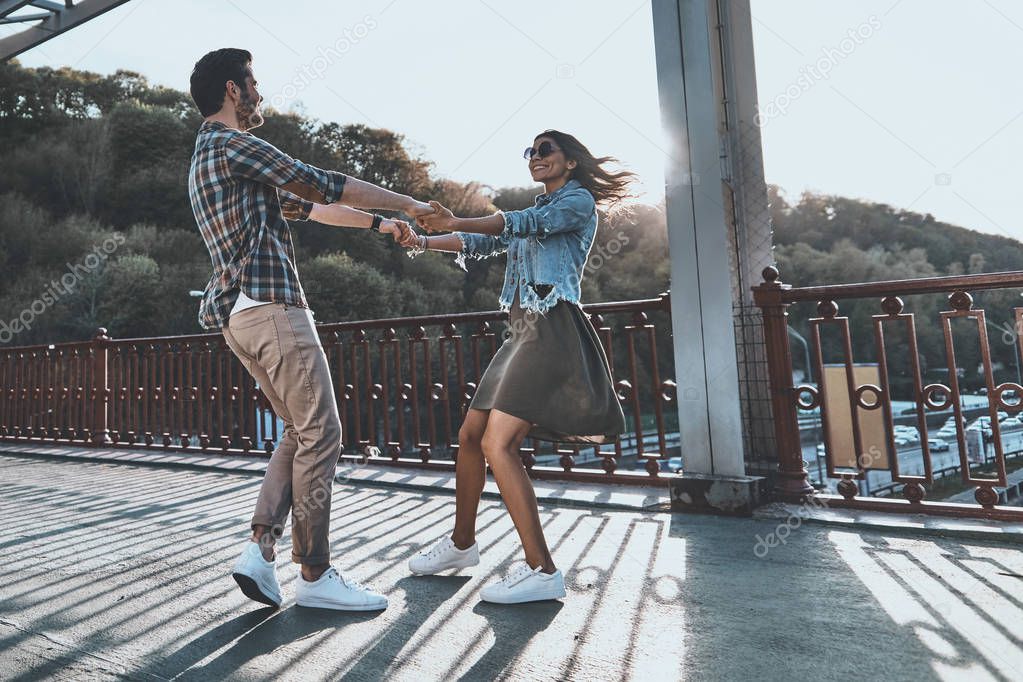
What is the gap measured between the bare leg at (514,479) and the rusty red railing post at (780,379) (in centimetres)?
184

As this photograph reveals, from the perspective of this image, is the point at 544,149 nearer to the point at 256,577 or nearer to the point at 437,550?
the point at 437,550

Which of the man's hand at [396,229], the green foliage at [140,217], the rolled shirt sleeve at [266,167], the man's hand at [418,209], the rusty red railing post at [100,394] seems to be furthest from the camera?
the green foliage at [140,217]

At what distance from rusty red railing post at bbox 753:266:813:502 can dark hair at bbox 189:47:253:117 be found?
8.64 feet

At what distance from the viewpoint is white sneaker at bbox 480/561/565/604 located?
6.82 feet

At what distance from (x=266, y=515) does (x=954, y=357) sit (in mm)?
3114

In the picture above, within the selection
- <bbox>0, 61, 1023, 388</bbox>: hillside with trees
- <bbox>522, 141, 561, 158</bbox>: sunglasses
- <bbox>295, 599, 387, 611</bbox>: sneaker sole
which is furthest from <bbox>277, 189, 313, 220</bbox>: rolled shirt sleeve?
<bbox>0, 61, 1023, 388</bbox>: hillside with trees

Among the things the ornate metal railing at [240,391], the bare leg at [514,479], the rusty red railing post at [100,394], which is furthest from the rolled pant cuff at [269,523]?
the rusty red railing post at [100,394]

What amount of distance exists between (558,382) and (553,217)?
0.53 m

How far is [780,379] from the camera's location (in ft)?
11.6

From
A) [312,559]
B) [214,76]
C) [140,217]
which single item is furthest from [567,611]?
[140,217]

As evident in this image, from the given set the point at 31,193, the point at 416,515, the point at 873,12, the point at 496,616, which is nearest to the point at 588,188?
the point at 496,616

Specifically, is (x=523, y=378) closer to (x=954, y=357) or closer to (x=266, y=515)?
(x=266, y=515)

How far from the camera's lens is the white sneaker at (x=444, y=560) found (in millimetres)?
2406

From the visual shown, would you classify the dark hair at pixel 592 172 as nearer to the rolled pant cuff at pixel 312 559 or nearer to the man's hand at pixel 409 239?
the man's hand at pixel 409 239
